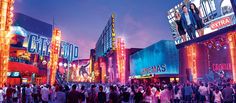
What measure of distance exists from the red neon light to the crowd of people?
17.9 feet

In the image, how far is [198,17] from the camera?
84.8ft

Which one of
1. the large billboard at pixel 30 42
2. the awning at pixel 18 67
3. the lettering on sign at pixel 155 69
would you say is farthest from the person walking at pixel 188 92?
the large billboard at pixel 30 42

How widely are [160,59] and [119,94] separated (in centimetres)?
2869

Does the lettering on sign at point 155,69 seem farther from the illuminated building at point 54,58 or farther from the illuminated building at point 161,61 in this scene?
the illuminated building at point 54,58

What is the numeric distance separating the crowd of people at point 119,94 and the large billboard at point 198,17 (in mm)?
5975

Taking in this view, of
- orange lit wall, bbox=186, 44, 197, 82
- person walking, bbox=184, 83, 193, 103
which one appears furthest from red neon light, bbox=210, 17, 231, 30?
orange lit wall, bbox=186, 44, 197, 82

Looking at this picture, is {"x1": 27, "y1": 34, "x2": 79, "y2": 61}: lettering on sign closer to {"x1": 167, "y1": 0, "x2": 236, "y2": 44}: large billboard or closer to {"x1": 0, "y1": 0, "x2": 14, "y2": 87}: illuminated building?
{"x1": 167, "y1": 0, "x2": 236, "y2": 44}: large billboard

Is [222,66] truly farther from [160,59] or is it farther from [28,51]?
[28,51]

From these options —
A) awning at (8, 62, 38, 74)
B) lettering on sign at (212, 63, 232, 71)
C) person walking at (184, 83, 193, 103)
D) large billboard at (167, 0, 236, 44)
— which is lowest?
person walking at (184, 83, 193, 103)

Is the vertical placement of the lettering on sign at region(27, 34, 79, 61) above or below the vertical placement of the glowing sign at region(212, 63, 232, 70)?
above

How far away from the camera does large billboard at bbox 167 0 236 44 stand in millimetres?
22016

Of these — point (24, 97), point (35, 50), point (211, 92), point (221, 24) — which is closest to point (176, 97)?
point (211, 92)

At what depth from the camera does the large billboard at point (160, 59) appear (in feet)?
133

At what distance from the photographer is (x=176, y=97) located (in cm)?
1989
